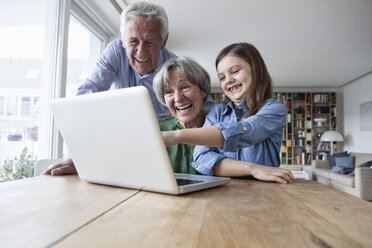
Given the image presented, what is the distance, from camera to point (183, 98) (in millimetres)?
1404

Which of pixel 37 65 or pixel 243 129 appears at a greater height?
Result: pixel 37 65

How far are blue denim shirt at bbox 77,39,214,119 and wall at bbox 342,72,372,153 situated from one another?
6360 mm

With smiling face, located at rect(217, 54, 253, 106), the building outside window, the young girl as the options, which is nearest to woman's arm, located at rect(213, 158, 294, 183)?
the young girl

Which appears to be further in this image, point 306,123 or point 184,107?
point 306,123

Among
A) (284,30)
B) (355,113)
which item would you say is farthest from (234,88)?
(355,113)

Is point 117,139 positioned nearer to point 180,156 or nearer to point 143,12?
point 180,156

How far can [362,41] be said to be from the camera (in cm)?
456

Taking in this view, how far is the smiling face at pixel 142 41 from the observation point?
1.58 metres

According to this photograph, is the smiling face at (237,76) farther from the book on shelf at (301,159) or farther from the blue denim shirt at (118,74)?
the book on shelf at (301,159)

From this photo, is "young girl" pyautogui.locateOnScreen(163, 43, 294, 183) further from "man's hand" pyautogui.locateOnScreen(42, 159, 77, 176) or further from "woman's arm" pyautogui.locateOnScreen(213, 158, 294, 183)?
"man's hand" pyautogui.locateOnScreen(42, 159, 77, 176)

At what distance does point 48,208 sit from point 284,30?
14.4 feet

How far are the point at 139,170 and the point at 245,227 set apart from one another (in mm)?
338

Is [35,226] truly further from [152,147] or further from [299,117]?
[299,117]

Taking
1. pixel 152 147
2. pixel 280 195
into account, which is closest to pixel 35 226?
pixel 152 147
